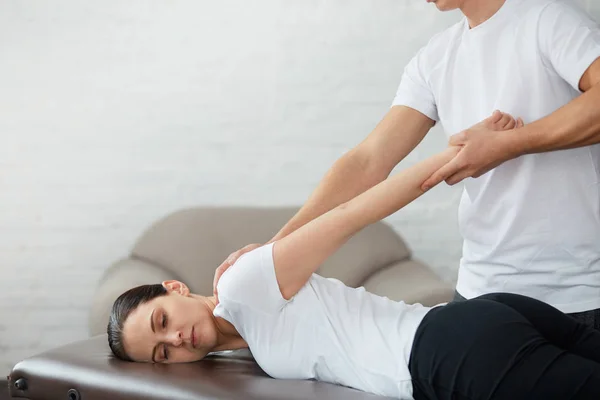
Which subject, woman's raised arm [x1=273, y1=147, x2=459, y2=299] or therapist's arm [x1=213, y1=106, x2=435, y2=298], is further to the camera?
therapist's arm [x1=213, y1=106, x2=435, y2=298]

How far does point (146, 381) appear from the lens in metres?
1.82

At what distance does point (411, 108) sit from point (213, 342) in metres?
0.79

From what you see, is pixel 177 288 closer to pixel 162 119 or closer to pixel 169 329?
pixel 169 329

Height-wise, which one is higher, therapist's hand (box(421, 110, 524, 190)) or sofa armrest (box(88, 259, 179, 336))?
therapist's hand (box(421, 110, 524, 190))

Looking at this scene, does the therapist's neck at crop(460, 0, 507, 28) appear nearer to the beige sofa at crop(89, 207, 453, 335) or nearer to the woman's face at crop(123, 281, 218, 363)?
the woman's face at crop(123, 281, 218, 363)

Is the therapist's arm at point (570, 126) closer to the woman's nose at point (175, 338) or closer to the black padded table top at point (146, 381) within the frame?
the black padded table top at point (146, 381)

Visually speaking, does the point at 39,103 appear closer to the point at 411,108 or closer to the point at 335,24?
the point at 335,24

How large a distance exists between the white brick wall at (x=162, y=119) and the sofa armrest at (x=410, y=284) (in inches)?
13.2

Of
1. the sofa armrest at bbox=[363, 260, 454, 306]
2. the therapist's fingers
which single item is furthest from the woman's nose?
the sofa armrest at bbox=[363, 260, 454, 306]

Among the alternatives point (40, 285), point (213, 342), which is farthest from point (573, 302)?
point (40, 285)

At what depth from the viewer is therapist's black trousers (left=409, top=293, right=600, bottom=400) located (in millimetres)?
1453

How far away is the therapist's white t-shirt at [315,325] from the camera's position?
176cm

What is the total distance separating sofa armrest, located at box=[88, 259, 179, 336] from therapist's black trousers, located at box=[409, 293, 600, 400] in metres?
1.37

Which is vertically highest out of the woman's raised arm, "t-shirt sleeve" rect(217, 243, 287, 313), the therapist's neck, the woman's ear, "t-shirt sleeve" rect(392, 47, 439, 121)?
the therapist's neck
